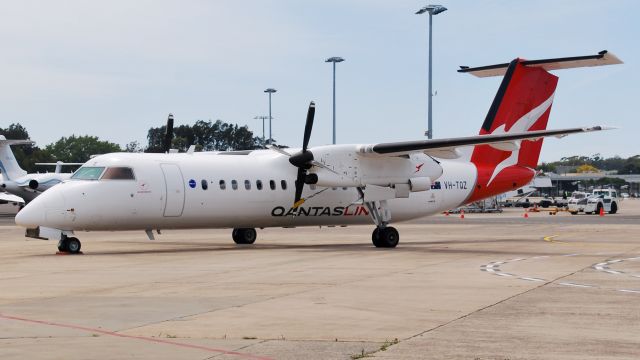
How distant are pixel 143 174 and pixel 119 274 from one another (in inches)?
303

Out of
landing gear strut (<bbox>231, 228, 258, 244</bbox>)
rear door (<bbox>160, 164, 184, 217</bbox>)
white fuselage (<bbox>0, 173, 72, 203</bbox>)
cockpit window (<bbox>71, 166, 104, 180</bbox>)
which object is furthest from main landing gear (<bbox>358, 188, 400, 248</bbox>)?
white fuselage (<bbox>0, 173, 72, 203</bbox>)

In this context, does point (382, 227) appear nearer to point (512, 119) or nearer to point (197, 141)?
point (512, 119)

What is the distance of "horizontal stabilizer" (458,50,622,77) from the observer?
29062 mm

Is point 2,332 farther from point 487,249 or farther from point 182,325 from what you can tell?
point 487,249

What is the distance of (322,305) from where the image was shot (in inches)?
503

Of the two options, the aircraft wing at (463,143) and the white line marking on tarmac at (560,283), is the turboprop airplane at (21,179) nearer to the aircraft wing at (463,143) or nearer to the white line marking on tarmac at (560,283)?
the aircraft wing at (463,143)

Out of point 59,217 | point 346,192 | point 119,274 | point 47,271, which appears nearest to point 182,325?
point 119,274

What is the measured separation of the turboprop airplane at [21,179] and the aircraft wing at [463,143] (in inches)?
1226

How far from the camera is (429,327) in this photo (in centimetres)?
1068

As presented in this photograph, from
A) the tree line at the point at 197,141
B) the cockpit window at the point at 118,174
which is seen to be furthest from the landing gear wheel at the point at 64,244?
the tree line at the point at 197,141

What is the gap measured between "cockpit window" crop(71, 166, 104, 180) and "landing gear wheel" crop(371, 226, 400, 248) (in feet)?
28.5

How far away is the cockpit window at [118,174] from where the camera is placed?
24984 millimetres

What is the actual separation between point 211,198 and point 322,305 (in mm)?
14287

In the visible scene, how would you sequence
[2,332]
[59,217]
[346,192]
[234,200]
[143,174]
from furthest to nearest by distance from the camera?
[346,192] → [234,200] → [143,174] → [59,217] → [2,332]
